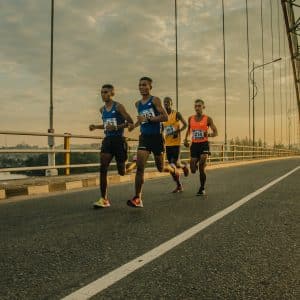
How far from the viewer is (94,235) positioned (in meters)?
4.58

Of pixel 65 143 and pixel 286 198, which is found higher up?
pixel 65 143

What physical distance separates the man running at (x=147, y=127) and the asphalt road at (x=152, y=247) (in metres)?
0.47

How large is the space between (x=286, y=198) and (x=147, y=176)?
7.82m

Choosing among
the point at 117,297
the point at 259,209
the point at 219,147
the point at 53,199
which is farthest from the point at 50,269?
the point at 219,147

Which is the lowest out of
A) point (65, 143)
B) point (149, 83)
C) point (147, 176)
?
point (147, 176)

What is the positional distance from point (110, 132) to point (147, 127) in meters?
0.56

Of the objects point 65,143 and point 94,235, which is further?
point 65,143

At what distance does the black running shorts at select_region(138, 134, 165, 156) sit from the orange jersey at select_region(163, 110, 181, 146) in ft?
8.93

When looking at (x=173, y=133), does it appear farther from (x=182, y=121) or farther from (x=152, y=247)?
(x=152, y=247)

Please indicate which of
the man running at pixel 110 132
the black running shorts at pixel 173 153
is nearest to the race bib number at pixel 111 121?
the man running at pixel 110 132

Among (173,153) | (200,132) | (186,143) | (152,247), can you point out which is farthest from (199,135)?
(152,247)

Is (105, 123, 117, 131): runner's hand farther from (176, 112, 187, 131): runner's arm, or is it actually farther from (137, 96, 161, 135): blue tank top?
(176, 112, 187, 131): runner's arm

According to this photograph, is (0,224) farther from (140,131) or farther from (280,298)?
(280,298)

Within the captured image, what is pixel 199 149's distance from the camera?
30.0 feet
